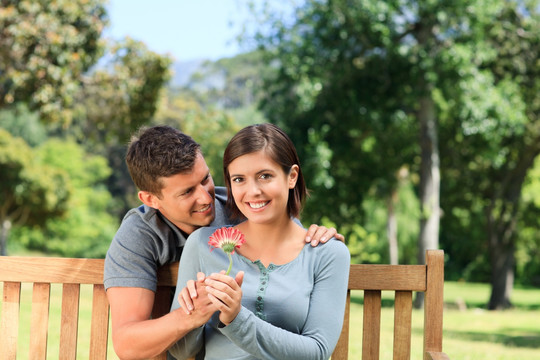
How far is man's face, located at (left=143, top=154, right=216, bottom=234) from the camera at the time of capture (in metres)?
2.56

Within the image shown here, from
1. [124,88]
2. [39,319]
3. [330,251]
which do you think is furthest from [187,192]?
[124,88]

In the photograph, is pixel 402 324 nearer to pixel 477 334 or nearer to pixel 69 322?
pixel 69 322

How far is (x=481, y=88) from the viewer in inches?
535

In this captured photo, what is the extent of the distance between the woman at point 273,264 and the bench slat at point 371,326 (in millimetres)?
460

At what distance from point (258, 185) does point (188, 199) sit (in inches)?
13.3

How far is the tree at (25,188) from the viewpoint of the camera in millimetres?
22547

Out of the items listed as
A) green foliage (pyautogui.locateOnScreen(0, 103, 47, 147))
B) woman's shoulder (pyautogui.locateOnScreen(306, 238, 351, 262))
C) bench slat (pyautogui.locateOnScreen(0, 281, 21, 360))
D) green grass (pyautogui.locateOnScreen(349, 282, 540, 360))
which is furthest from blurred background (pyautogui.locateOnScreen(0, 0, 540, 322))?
green foliage (pyautogui.locateOnScreen(0, 103, 47, 147))

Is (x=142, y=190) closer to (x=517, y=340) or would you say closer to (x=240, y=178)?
(x=240, y=178)

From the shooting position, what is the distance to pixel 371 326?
2.88 metres

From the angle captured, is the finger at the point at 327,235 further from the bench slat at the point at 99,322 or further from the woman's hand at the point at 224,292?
the bench slat at the point at 99,322

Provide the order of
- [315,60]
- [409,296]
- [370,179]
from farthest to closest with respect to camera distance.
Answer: [370,179]
[315,60]
[409,296]

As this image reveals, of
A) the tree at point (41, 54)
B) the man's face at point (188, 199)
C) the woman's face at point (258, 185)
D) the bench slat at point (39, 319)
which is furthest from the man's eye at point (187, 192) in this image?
the tree at point (41, 54)

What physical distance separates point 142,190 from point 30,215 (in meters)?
23.2

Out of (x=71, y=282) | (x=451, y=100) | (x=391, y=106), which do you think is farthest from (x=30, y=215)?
(x=71, y=282)
